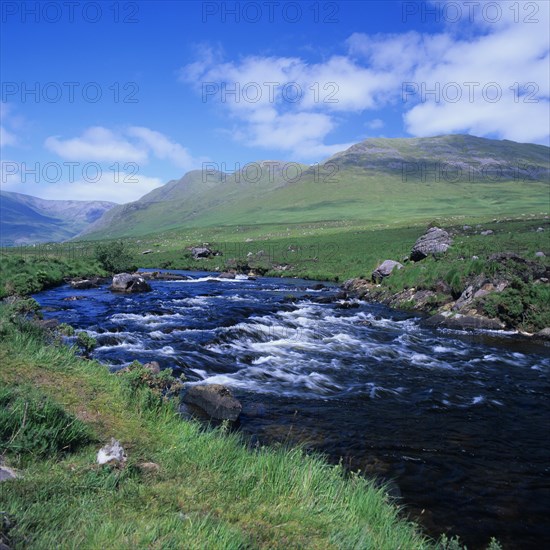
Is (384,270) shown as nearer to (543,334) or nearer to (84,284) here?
(543,334)

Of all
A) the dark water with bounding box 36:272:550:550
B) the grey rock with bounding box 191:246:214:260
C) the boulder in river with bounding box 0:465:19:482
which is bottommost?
the dark water with bounding box 36:272:550:550

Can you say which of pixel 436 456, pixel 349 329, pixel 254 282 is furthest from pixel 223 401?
pixel 254 282

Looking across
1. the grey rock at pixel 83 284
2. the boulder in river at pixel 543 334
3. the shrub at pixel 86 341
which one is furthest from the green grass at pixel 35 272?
the boulder in river at pixel 543 334

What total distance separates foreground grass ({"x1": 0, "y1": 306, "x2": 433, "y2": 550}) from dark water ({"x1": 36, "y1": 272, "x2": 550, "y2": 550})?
10.6ft

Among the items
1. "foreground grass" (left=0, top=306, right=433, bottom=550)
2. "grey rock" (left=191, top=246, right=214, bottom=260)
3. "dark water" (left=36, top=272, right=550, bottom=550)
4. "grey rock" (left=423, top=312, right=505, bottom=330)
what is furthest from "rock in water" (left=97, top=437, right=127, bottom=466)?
"grey rock" (left=191, top=246, right=214, bottom=260)

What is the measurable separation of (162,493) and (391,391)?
38.7 ft

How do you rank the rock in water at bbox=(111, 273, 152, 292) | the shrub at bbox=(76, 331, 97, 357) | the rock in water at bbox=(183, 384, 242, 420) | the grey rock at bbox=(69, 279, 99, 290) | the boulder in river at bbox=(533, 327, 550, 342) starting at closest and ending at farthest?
the rock in water at bbox=(183, 384, 242, 420), the shrub at bbox=(76, 331, 97, 357), the boulder in river at bbox=(533, 327, 550, 342), the rock in water at bbox=(111, 273, 152, 292), the grey rock at bbox=(69, 279, 99, 290)

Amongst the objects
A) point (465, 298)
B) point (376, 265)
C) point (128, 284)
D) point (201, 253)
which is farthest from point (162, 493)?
point (201, 253)

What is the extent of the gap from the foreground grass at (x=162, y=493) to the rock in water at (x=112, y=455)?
0.56 feet

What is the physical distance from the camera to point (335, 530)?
5.38 metres

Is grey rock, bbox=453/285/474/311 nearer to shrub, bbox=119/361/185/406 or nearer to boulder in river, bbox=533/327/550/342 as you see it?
boulder in river, bbox=533/327/550/342

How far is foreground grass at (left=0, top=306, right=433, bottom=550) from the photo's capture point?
178 inches

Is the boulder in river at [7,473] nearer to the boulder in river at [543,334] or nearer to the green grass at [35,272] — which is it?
the boulder in river at [543,334]

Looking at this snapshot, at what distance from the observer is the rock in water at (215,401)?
1211 cm
